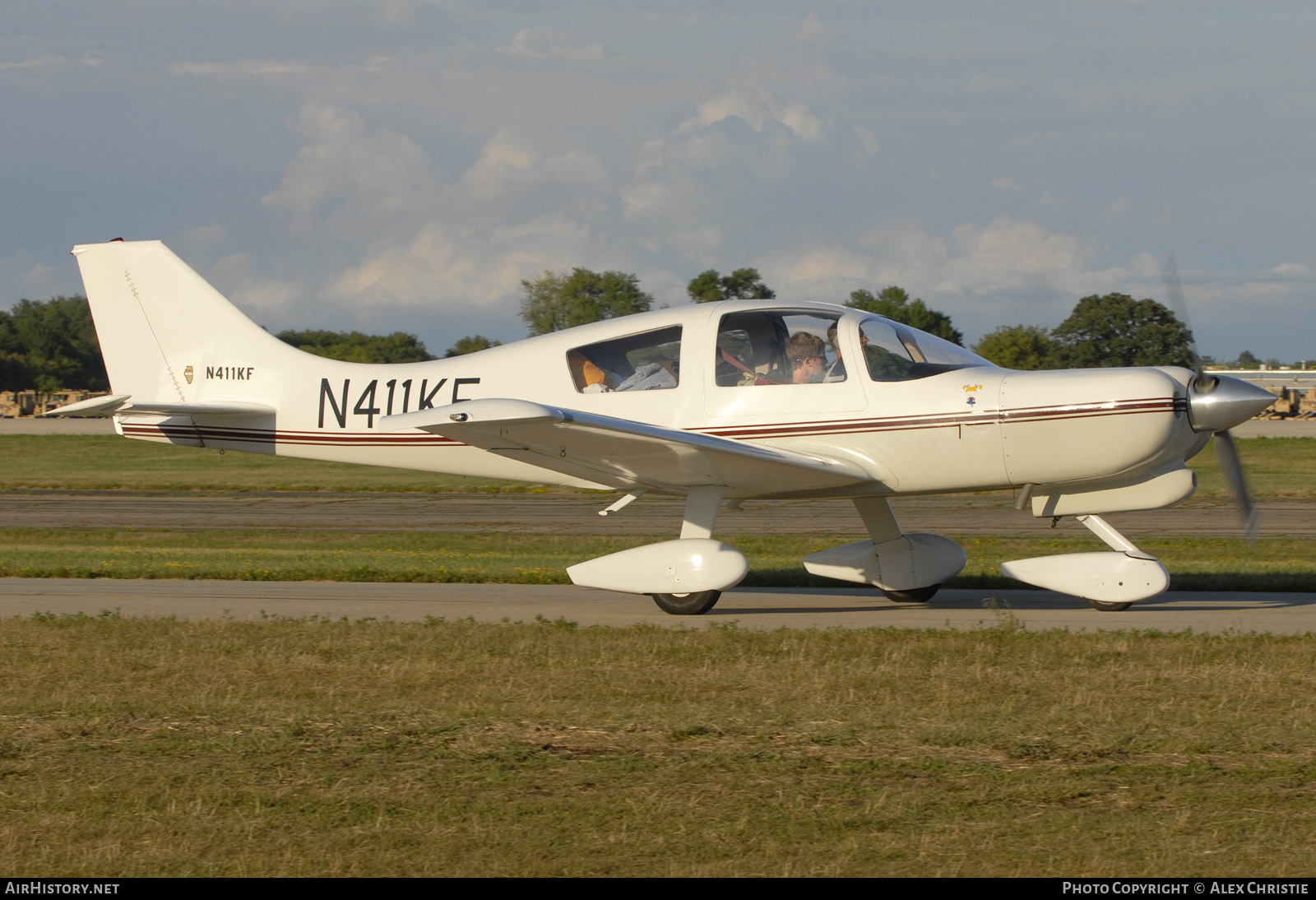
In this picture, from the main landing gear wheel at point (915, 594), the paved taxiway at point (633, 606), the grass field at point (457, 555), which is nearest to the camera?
the paved taxiway at point (633, 606)

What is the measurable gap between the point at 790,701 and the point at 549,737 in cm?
143

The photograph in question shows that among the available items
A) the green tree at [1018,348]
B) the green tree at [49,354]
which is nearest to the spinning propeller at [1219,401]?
the green tree at [1018,348]

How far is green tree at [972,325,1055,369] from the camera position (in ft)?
153

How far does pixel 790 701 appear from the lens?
20.6 feet

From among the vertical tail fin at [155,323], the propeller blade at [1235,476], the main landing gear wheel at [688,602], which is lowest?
the main landing gear wheel at [688,602]

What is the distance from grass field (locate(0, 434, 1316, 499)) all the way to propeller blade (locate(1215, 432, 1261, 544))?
16.7m

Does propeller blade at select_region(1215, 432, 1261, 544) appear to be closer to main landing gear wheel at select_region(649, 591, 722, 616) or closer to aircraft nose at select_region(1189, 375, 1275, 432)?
aircraft nose at select_region(1189, 375, 1275, 432)

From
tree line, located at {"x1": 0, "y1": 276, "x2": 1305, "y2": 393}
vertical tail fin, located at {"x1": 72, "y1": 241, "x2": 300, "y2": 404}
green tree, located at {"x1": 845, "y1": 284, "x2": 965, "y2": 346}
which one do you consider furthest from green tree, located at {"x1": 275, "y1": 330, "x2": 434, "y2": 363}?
vertical tail fin, located at {"x1": 72, "y1": 241, "x2": 300, "y2": 404}

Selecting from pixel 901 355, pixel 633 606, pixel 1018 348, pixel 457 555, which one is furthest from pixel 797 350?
pixel 1018 348

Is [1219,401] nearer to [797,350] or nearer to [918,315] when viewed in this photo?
[797,350]

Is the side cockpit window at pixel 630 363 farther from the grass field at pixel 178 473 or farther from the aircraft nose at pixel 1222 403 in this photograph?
the grass field at pixel 178 473

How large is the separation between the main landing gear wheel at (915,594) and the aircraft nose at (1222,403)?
8.91ft

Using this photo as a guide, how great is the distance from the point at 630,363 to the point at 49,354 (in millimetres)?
104827

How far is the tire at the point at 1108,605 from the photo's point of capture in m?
9.46
